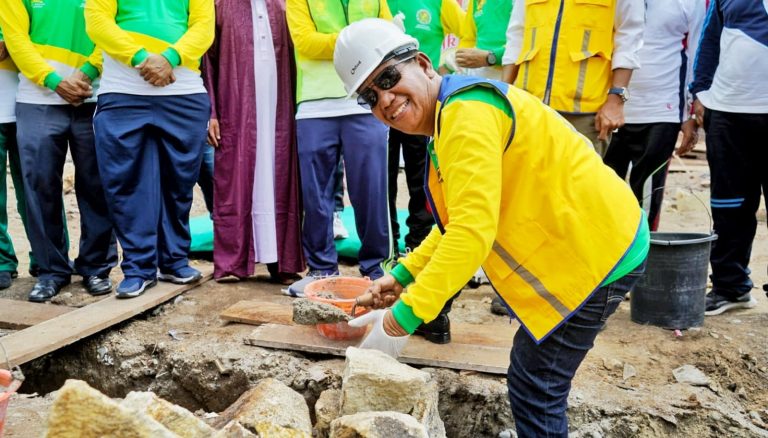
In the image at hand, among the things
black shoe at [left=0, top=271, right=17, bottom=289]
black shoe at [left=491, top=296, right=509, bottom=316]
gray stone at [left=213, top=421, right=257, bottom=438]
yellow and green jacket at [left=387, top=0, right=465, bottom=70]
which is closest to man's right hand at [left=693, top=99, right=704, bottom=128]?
yellow and green jacket at [left=387, top=0, right=465, bottom=70]

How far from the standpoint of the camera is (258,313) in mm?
3781

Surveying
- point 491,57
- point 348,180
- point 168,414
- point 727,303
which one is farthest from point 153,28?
point 727,303

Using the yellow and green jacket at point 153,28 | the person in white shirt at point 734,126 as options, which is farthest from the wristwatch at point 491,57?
the yellow and green jacket at point 153,28

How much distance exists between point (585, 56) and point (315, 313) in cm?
205

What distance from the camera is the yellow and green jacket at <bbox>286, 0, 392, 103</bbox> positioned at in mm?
4141

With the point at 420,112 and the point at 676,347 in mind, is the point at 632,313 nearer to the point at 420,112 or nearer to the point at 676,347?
the point at 676,347

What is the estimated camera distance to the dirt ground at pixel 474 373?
2990 millimetres

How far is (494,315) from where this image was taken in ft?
13.4

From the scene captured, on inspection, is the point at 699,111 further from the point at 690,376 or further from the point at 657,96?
the point at 690,376

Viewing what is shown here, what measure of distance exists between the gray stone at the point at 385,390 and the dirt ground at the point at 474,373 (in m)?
0.55

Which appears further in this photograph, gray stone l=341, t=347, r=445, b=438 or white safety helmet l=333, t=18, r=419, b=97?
gray stone l=341, t=347, r=445, b=438

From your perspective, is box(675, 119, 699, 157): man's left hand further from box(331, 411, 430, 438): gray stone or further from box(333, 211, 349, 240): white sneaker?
box(331, 411, 430, 438): gray stone

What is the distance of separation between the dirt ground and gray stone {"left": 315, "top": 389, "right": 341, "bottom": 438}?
336 mm

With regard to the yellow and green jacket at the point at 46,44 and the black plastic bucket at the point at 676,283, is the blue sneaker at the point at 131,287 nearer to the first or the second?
the yellow and green jacket at the point at 46,44
